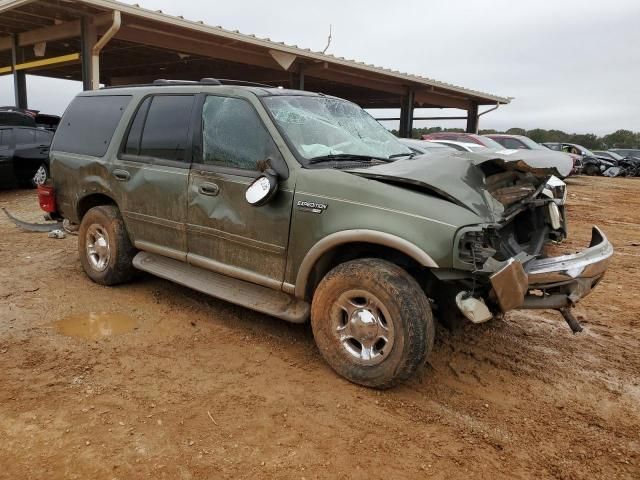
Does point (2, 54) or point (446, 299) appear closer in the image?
point (446, 299)

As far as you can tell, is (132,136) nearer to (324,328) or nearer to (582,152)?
(324,328)

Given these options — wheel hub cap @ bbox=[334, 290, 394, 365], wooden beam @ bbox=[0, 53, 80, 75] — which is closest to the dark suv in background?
wooden beam @ bbox=[0, 53, 80, 75]

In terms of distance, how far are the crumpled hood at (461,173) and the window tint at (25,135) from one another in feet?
32.9

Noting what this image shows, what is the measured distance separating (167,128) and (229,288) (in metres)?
1.51

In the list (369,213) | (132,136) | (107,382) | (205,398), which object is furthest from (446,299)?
(132,136)

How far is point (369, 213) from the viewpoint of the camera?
3.26 m

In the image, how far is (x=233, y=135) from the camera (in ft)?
13.2

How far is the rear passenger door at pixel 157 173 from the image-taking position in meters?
4.31

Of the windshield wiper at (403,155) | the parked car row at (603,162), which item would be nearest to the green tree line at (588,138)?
the parked car row at (603,162)

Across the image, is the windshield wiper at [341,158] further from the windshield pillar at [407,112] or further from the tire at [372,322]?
the windshield pillar at [407,112]

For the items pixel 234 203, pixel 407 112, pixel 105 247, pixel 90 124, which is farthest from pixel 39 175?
pixel 407 112

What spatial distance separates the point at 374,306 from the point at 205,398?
117 cm

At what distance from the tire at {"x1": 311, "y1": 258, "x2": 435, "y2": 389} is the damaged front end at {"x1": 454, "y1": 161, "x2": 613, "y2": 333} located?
0.31 m

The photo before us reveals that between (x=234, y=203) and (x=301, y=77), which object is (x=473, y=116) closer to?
(x=301, y=77)
